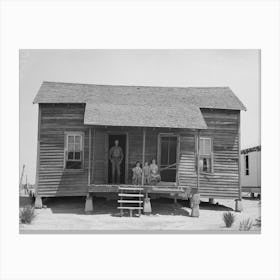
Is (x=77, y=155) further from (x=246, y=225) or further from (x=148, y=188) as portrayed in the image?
(x=246, y=225)

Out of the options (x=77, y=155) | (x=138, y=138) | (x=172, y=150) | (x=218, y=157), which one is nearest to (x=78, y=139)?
(x=77, y=155)

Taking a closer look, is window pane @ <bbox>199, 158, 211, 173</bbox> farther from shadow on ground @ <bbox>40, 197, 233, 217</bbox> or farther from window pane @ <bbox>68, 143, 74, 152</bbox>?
window pane @ <bbox>68, 143, 74, 152</bbox>

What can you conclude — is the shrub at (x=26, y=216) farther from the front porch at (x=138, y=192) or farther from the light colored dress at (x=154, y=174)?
the light colored dress at (x=154, y=174)

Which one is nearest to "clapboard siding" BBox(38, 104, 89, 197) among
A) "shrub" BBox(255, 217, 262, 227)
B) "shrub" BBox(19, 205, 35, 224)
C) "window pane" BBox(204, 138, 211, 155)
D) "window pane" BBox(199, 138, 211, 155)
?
"shrub" BBox(19, 205, 35, 224)

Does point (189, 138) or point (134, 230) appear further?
point (189, 138)

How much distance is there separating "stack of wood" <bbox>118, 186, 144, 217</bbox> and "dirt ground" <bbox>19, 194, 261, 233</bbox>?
1.21ft

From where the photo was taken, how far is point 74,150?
64.2 feet

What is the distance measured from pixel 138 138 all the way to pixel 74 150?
266 cm

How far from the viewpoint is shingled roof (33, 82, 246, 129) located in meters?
18.1
